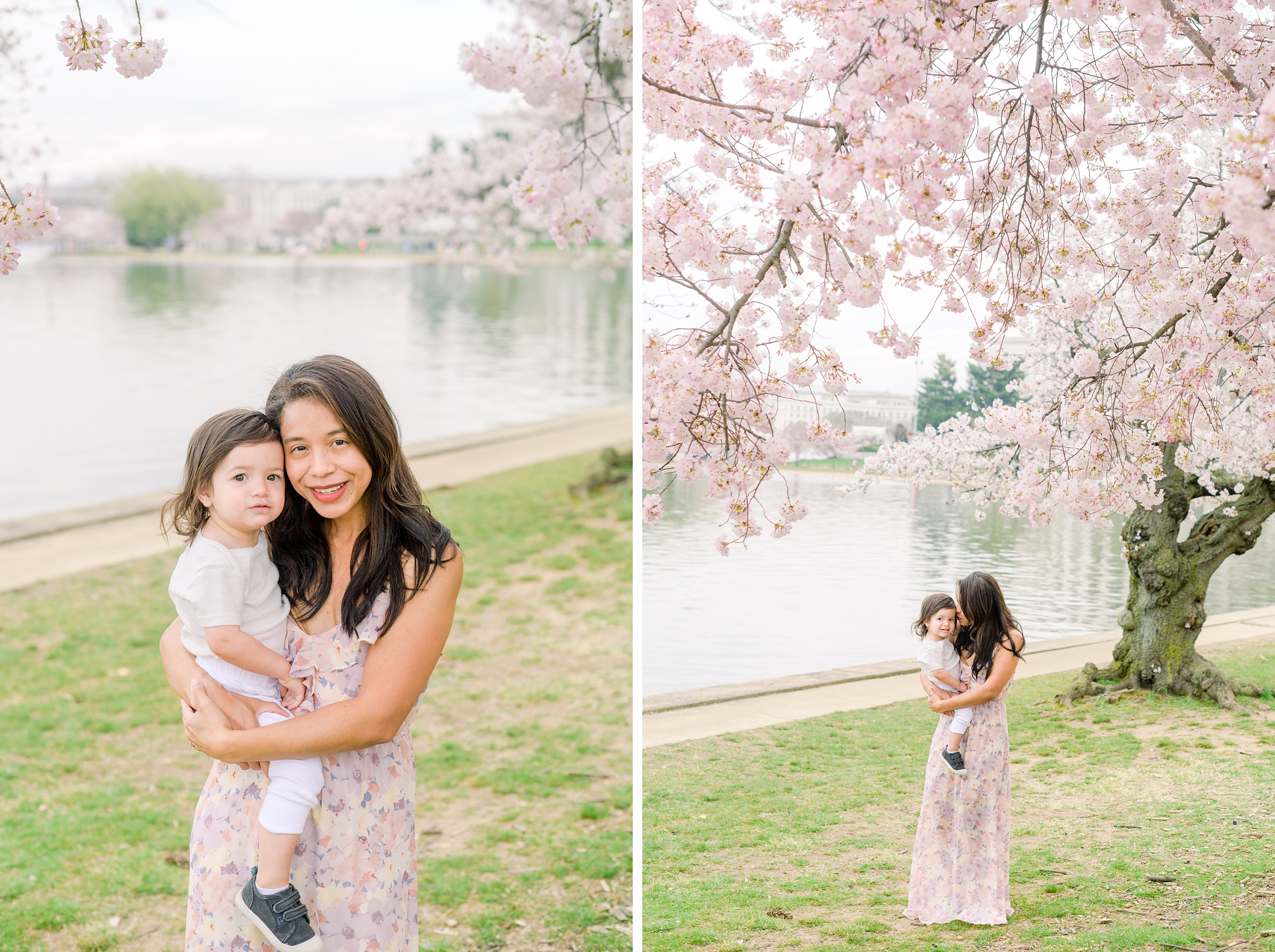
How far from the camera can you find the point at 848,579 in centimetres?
254

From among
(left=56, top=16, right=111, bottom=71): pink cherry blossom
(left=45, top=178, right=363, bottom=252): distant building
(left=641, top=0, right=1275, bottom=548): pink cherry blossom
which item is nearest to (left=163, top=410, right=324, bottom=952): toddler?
(left=56, top=16, right=111, bottom=71): pink cherry blossom

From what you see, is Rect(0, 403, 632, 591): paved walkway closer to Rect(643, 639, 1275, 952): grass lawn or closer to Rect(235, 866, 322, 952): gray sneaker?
Rect(643, 639, 1275, 952): grass lawn

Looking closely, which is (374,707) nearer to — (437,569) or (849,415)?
(437,569)

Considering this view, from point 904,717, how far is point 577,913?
96cm

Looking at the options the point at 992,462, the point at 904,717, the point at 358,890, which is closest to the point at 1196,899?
the point at 904,717

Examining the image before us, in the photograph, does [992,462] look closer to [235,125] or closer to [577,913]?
[577,913]

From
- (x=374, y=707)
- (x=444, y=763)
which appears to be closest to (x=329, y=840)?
(x=374, y=707)

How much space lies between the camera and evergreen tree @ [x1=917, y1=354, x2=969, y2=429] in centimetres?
244

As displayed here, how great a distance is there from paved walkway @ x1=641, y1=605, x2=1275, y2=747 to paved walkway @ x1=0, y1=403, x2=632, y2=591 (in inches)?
111

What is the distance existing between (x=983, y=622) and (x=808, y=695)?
45 centimetres

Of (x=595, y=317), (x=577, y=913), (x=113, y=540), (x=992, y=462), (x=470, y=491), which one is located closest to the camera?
(x=992, y=462)

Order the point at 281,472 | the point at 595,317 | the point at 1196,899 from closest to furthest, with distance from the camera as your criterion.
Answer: the point at 281,472
the point at 1196,899
the point at 595,317

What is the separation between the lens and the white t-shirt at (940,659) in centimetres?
236

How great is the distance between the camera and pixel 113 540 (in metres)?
5.96
